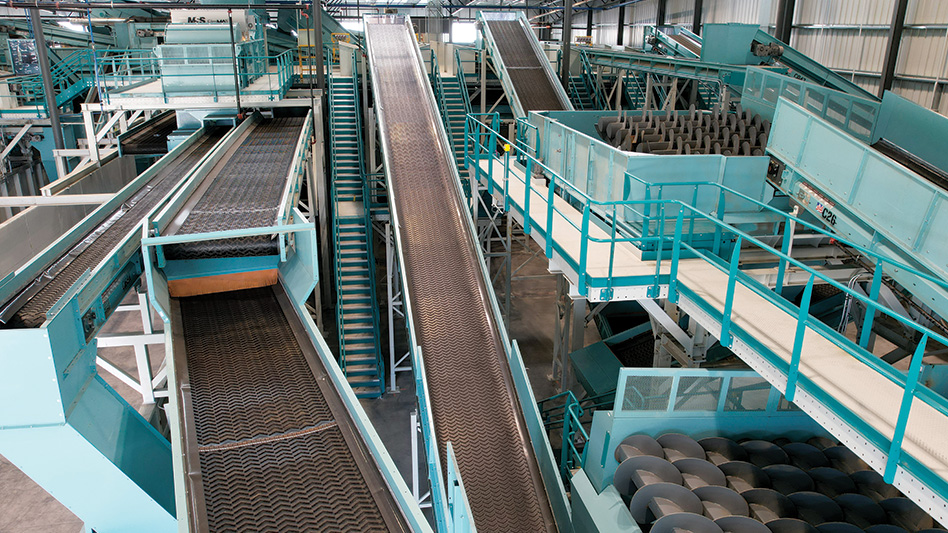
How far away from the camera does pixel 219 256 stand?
658 cm

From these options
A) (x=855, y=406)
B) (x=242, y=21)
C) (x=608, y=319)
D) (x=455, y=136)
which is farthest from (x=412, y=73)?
(x=855, y=406)

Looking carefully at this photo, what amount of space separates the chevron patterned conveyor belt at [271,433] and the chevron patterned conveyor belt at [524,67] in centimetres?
1014

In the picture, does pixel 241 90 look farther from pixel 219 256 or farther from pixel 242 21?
pixel 219 256

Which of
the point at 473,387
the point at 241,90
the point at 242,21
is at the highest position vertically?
the point at 242,21

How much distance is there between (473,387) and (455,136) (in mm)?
9765

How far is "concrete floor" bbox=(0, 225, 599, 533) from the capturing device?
8180mm

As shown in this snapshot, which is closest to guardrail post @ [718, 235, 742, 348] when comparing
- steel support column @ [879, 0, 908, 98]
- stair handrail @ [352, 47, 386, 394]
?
stair handrail @ [352, 47, 386, 394]

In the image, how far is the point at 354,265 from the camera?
490 inches

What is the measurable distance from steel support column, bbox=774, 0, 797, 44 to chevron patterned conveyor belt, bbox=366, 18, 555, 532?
1325cm

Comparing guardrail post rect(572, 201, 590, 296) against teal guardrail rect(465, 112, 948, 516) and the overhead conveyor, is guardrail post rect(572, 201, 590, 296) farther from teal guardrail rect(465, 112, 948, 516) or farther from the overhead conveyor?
the overhead conveyor

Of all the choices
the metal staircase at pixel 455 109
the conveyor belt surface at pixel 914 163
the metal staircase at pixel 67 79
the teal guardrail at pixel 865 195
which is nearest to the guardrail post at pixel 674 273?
the teal guardrail at pixel 865 195

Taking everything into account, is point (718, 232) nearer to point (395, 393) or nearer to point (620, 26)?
point (395, 393)

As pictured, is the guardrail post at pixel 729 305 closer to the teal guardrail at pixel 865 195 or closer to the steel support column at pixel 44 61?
the teal guardrail at pixel 865 195

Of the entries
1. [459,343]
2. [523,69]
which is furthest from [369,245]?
[523,69]
